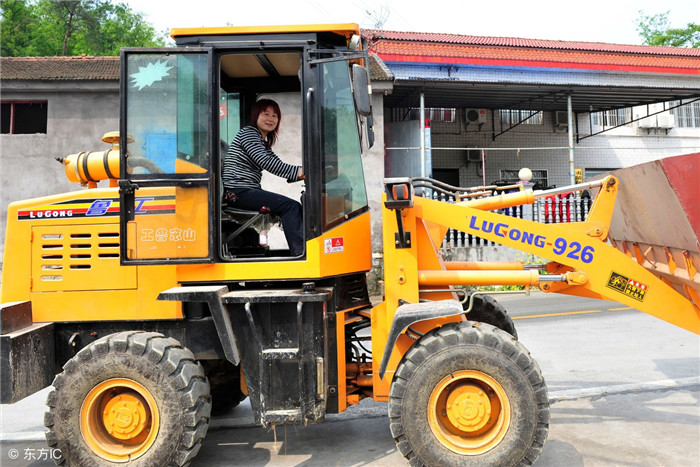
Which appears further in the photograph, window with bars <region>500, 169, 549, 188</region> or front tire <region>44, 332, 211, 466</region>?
window with bars <region>500, 169, 549, 188</region>

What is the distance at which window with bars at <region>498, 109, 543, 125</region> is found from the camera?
827 inches

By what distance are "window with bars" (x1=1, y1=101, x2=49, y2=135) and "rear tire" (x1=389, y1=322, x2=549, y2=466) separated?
14395mm

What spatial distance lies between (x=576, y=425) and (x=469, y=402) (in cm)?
154

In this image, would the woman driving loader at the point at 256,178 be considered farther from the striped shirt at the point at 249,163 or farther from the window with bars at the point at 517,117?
the window with bars at the point at 517,117

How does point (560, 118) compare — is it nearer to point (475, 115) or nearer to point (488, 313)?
point (475, 115)

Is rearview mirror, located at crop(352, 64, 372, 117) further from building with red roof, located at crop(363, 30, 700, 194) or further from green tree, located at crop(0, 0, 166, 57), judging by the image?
green tree, located at crop(0, 0, 166, 57)

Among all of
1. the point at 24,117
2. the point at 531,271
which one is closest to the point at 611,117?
the point at 24,117

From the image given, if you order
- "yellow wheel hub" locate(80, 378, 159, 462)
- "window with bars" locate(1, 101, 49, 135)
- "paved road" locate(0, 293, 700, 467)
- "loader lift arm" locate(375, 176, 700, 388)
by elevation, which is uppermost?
"window with bars" locate(1, 101, 49, 135)

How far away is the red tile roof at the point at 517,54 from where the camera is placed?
16.0 metres

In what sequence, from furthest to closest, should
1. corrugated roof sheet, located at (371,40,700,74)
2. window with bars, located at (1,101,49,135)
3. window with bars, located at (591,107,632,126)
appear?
window with bars, located at (591,107,632,126) → corrugated roof sheet, located at (371,40,700,74) → window with bars, located at (1,101,49,135)

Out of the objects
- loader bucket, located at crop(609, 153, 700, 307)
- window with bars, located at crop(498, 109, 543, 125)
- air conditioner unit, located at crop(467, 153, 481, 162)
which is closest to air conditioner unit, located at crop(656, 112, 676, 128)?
window with bars, located at crop(498, 109, 543, 125)

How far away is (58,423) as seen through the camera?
3.76 metres

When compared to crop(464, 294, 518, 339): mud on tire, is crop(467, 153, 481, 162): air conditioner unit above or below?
above

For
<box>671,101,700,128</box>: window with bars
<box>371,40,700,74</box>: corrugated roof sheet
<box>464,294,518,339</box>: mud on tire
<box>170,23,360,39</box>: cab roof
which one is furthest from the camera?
<box>671,101,700,128</box>: window with bars
